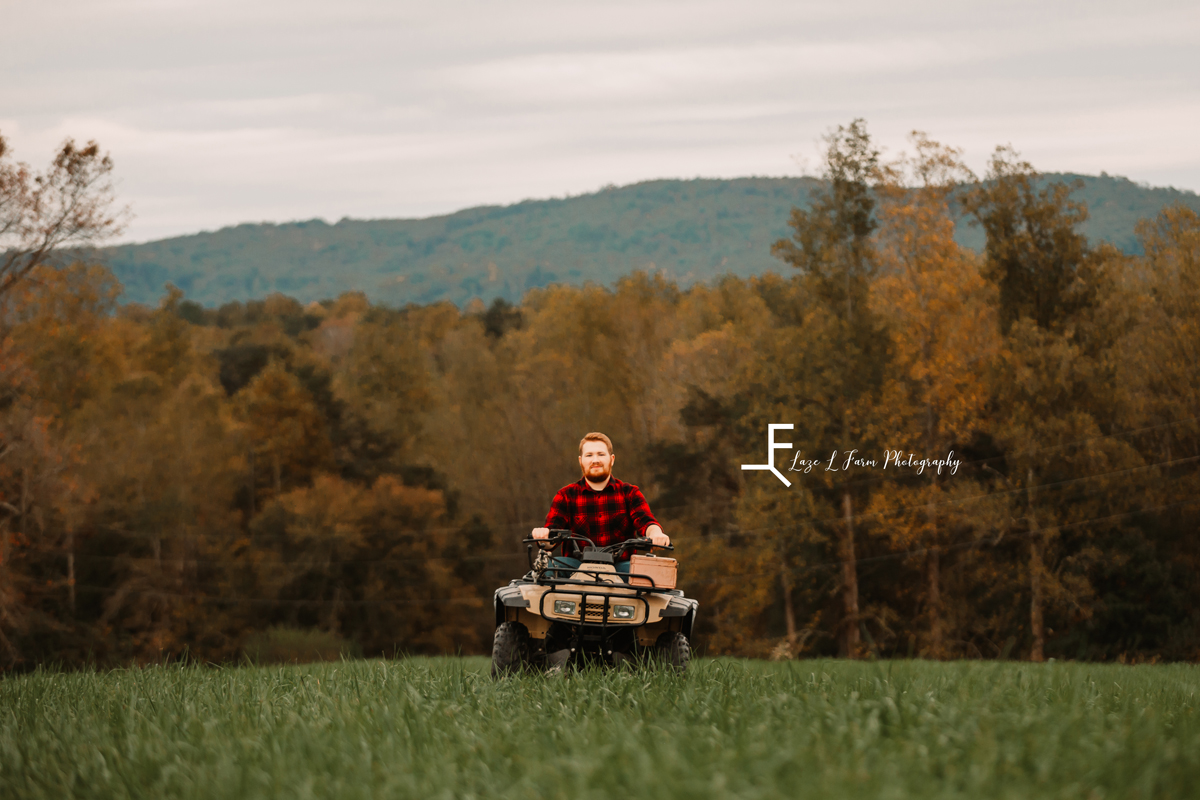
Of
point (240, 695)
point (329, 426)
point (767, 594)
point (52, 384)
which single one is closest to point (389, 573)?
point (329, 426)

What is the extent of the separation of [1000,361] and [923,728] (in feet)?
116

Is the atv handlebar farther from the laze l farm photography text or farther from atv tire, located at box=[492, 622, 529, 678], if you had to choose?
the laze l farm photography text

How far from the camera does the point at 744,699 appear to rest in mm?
5586

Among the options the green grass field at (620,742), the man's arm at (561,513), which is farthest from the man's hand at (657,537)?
the green grass field at (620,742)

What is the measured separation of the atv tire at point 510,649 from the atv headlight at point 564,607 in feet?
1.49

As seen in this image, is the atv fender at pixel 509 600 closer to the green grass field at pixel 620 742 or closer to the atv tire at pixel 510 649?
the atv tire at pixel 510 649

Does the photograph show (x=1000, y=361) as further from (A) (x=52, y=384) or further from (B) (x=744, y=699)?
(A) (x=52, y=384)

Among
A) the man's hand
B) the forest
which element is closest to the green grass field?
the man's hand

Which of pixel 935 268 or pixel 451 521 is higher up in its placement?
pixel 935 268

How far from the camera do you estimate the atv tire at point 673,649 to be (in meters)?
7.67

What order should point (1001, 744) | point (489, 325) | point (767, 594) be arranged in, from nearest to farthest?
1. point (1001, 744)
2. point (767, 594)
3. point (489, 325)

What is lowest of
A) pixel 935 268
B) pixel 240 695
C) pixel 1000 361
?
pixel 240 695

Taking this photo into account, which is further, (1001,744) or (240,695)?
(240,695)

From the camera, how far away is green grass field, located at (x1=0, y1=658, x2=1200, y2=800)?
3.77m
